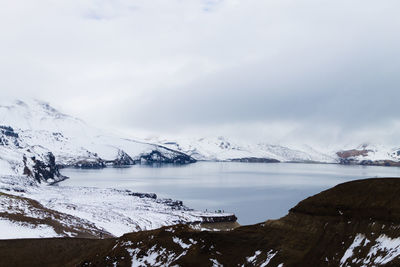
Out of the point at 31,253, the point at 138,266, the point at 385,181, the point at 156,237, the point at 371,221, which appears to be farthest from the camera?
the point at 31,253

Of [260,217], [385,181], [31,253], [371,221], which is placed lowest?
[260,217]

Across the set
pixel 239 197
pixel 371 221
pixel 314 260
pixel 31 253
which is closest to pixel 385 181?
pixel 371 221

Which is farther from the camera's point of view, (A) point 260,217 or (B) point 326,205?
(A) point 260,217

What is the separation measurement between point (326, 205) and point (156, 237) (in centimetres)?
1845

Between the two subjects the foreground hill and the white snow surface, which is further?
the white snow surface

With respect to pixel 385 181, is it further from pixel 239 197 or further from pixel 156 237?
pixel 239 197

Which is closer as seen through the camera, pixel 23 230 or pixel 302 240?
pixel 302 240

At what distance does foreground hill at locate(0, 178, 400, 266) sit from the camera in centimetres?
3356

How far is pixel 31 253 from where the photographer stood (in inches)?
2152

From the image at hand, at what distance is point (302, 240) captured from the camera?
127 feet

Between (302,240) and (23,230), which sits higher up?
(302,240)

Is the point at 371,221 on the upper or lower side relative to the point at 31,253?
upper

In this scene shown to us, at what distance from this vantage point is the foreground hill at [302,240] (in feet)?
110

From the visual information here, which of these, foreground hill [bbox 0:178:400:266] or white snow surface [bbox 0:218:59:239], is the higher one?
foreground hill [bbox 0:178:400:266]
